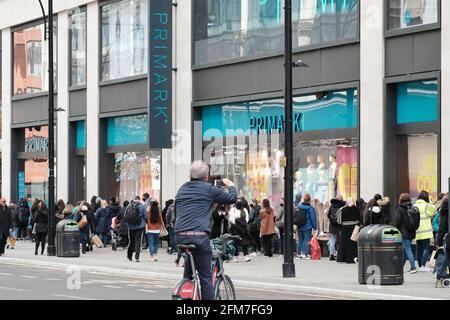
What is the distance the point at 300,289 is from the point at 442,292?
8.86 feet

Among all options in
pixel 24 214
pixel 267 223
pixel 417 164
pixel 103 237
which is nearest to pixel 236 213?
pixel 267 223

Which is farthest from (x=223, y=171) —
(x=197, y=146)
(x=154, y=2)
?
(x=154, y=2)

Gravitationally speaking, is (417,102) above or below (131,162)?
above

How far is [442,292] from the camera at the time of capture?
19016 mm

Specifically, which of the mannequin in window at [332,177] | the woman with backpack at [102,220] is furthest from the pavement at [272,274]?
the mannequin in window at [332,177]

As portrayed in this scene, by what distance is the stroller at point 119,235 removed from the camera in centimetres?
3500

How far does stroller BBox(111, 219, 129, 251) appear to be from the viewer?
3500 cm

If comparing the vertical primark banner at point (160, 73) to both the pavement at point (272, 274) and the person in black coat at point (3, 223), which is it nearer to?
the pavement at point (272, 274)

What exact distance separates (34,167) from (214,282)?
35860mm

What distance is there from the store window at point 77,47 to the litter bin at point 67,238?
1252 centimetres

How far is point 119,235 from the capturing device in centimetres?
3559

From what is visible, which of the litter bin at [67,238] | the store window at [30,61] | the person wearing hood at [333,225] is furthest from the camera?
the store window at [30,61]

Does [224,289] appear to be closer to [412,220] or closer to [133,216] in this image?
[412,220]
